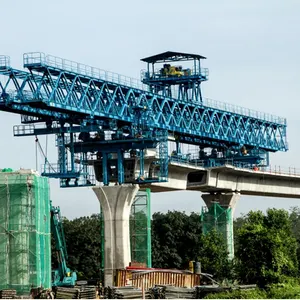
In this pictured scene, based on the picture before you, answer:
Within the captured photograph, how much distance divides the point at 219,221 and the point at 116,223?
2327cm

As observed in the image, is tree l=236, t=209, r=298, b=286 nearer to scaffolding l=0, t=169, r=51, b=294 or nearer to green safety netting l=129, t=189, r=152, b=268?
green safety netting l=129, t=189, r=152, b=268

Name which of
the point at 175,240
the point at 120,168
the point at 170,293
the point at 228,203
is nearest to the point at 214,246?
the point at 228,203

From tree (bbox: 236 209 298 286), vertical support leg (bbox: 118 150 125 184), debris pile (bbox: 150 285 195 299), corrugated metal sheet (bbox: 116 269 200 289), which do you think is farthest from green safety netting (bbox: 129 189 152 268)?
debris pile (bbox: 150 285 195 299)

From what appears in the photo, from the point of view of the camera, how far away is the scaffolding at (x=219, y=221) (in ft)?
340

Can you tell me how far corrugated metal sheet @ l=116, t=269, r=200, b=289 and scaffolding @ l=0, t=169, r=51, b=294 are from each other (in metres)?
10.1

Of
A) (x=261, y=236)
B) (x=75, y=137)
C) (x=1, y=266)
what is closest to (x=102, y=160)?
(x=75, y=137)

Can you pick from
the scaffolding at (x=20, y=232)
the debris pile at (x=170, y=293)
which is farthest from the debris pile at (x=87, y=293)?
the debris pile at (x=170, y=293)

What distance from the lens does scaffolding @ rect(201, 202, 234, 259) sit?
10350 centimetres

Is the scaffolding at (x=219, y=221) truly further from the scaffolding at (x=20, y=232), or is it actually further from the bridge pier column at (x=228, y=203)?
the scaffolding at (x=20, y=232)

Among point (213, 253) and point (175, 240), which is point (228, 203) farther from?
point (175, 240)

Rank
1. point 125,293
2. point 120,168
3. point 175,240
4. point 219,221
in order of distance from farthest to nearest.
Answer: point 175,240 < point 219,221 < point 120,168 < point 125,293

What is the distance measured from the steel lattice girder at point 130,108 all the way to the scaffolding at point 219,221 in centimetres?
718

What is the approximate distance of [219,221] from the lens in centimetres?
10444

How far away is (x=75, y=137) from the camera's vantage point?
278ft
